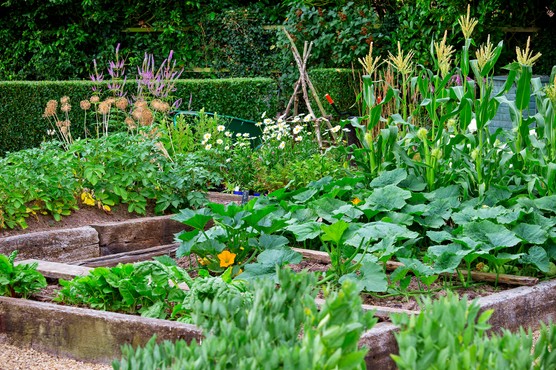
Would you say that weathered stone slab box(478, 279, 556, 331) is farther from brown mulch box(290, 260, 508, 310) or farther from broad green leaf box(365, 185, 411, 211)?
broad green leaf box(365, 185, 411, 211)

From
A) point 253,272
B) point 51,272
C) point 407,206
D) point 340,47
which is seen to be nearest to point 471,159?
point 407,206

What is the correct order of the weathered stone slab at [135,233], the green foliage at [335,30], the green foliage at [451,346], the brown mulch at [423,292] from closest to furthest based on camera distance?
1. the green foliage at [451,346]
2. the brown mulch at [423,292]
3. the weathered stone slab at [135,233]
4. the green foliage at [335,30]

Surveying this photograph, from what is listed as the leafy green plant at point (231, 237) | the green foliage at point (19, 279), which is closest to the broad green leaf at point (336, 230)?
the leafy green plant at point (231, 237)

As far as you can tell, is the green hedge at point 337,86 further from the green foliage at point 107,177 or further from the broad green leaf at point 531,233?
the broad green leaf at point 531,233

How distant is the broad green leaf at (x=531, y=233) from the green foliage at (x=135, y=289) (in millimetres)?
1507

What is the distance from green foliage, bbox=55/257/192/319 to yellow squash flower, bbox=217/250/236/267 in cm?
42

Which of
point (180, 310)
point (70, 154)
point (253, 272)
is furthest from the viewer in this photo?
point (70, 154)

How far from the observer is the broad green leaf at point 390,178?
420 cm

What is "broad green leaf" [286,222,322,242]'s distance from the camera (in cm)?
375

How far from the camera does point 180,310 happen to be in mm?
3123

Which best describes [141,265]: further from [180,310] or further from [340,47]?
[340,47]

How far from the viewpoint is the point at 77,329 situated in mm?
3109

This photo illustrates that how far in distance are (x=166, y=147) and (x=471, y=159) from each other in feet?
9.40

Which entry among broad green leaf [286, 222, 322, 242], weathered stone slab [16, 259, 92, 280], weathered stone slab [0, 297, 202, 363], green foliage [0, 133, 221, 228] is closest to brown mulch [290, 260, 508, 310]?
broad green leaf [286, 222, 322, 242]
